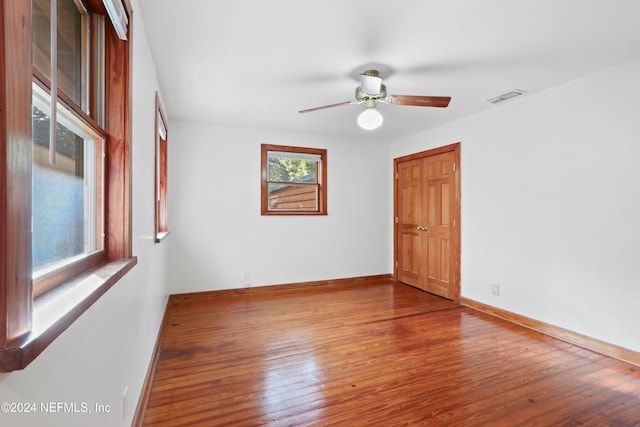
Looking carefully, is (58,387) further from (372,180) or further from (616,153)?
(372,180)

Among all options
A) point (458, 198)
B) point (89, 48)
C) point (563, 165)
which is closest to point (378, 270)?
point (458, 198)

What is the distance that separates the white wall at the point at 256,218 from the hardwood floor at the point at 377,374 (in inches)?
37.5

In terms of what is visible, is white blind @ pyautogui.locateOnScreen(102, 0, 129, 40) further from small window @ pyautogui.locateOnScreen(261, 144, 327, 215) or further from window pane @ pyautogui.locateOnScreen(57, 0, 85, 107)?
small window @ pyautogui.locateOnScreen(261, 144, 327, 215)

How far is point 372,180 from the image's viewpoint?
529 centimetres

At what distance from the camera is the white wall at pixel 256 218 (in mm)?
4172

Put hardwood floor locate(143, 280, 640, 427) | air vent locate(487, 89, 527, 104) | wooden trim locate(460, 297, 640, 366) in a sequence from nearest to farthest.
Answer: hardwood floor locate(143, 280, 640, 427)
wooden trim locate(460, 297, 640, 366)
air vent locate(487, 89, 527, 104)

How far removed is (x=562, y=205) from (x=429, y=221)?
5.85 feet

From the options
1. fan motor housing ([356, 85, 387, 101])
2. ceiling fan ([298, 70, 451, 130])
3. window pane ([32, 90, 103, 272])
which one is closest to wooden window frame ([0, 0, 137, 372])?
window pane ([32, 90, 103, 272])

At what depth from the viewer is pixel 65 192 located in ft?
3.60

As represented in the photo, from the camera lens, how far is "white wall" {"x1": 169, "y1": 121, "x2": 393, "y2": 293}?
13.7 ft

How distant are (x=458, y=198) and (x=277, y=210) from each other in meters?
2.51

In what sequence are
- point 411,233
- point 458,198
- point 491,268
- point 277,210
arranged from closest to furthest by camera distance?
point 491,268
point 458,198
point 277,210
point 411,233

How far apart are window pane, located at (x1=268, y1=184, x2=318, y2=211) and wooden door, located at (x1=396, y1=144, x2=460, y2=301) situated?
1451mm

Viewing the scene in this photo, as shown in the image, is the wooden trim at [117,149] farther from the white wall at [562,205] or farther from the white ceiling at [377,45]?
the white wall at [562,205]
